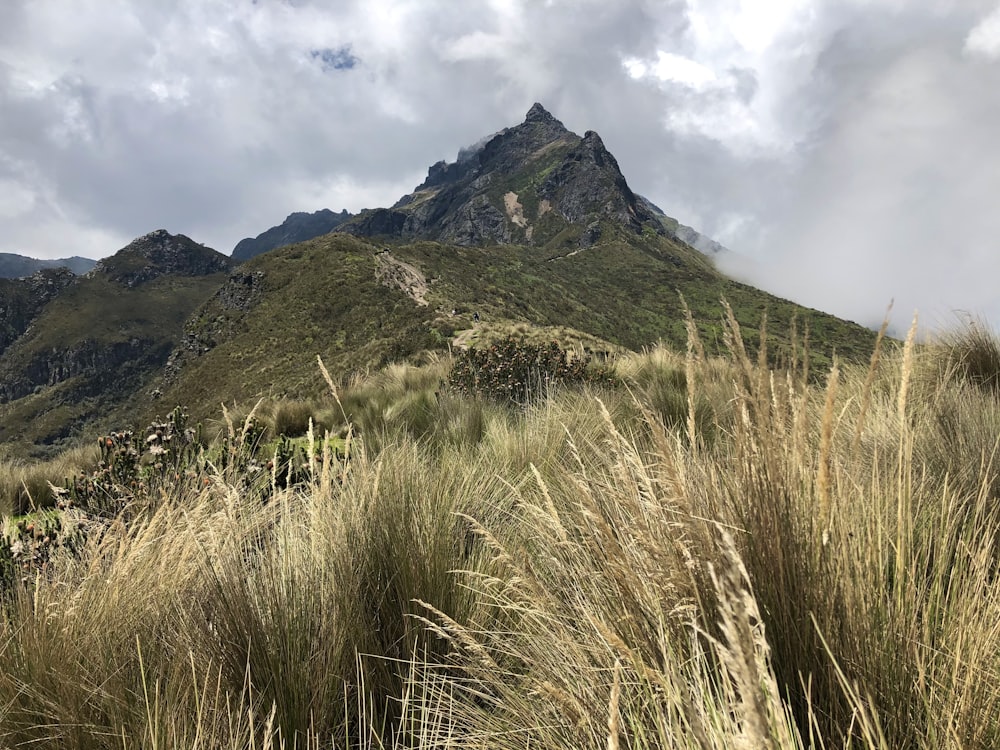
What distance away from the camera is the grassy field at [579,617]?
1.03 metres

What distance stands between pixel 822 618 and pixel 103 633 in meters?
2.08

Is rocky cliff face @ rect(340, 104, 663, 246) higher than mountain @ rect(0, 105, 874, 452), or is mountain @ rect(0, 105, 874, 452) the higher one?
rocky cliff face @ rect(340, 104, 663, 246)

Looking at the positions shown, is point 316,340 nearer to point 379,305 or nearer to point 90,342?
point 379,305

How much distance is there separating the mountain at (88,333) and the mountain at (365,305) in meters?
0.47

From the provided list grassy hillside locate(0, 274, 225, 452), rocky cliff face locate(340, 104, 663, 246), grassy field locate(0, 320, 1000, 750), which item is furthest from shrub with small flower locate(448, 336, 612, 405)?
rocky cliff face locate(340, 104, 663, 246)

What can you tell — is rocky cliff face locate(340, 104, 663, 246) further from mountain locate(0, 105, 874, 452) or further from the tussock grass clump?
the tussock grass clump

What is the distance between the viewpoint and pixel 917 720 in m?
0.99

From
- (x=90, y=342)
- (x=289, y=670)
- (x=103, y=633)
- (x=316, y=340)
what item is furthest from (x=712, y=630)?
(x=90, y=342)

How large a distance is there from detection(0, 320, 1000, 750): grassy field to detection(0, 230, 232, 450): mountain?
118 m

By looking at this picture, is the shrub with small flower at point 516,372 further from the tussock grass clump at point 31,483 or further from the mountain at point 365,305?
the tussock grass clump at point 31,483

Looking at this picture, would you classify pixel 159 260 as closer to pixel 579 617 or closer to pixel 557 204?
pixel 557 204

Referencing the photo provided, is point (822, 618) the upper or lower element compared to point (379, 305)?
lower

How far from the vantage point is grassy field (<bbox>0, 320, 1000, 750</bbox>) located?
40.4 inches

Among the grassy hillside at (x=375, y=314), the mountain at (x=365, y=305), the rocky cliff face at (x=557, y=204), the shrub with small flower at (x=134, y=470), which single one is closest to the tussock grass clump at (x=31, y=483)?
the shrub with small flower at (x=134, y=470)
